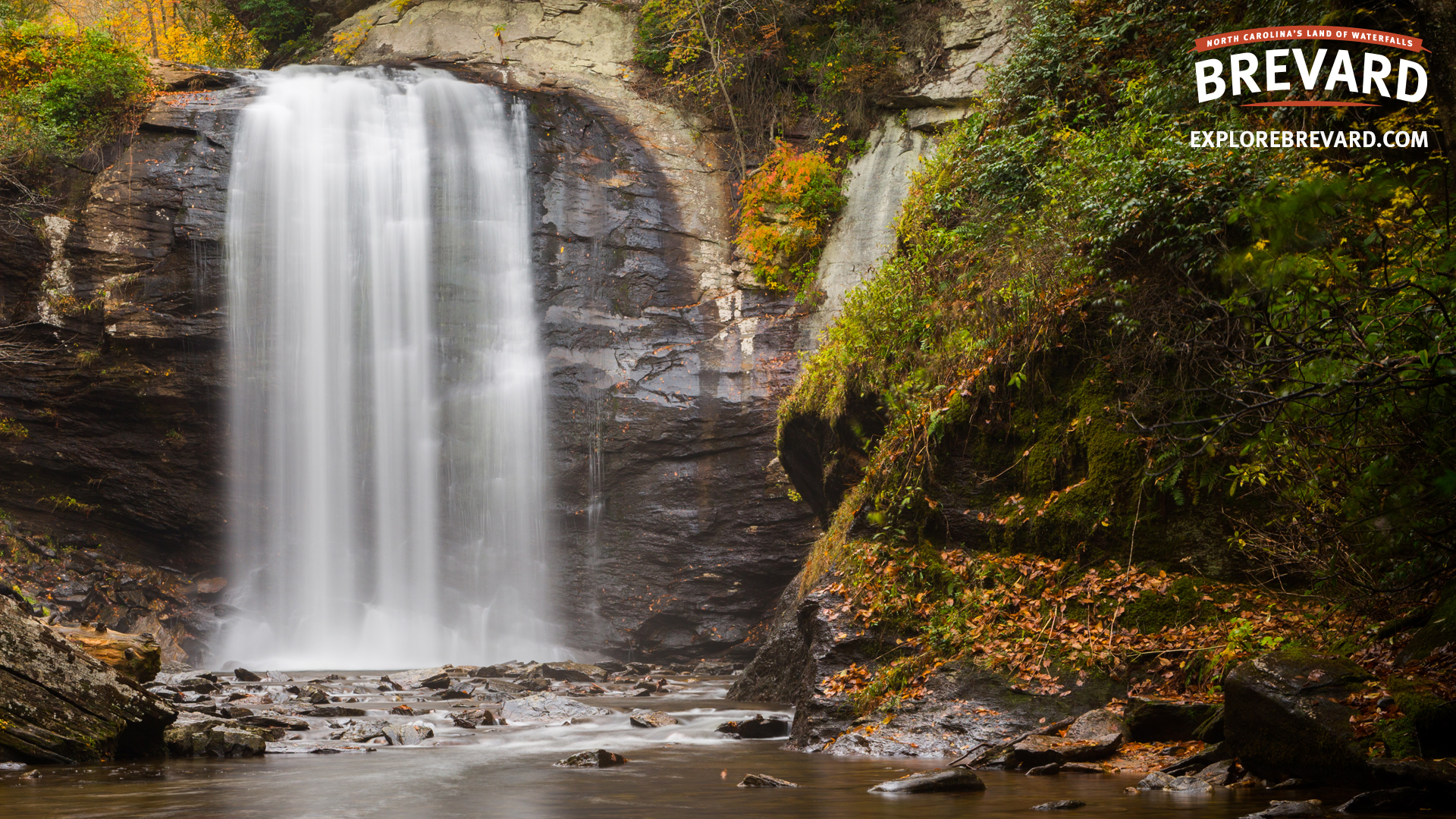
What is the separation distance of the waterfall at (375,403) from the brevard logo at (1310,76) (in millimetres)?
12524

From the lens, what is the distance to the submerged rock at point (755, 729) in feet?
25.7

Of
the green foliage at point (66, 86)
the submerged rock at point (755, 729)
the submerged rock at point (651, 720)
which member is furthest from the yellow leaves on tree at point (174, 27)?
the submerged rock at point (755, 729)

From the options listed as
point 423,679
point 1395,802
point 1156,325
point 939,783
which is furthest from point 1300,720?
point 423,679

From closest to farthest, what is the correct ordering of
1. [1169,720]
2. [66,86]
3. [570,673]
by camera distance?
[1169,720] < [570,673] < [66,86]

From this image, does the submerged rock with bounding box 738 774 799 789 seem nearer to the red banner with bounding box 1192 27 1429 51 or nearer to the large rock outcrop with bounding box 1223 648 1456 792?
the large rock outcrop with bounding box 1223 648 1456 792

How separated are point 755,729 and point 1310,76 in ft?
23.1

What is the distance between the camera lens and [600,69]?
2147 cm

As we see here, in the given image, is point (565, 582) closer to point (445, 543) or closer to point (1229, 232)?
point (445, 543)

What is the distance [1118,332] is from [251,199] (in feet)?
52.1

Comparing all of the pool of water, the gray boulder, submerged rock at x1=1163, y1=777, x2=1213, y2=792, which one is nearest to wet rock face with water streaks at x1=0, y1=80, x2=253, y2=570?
the pool of water

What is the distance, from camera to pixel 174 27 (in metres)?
30.4

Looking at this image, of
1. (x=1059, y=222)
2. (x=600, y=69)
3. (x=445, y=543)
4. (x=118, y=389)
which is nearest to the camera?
(x=1059, y=222)

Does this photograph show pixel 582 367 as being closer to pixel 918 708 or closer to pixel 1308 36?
pixel 918 708

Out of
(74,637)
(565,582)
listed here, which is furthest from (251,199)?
(74,637)
